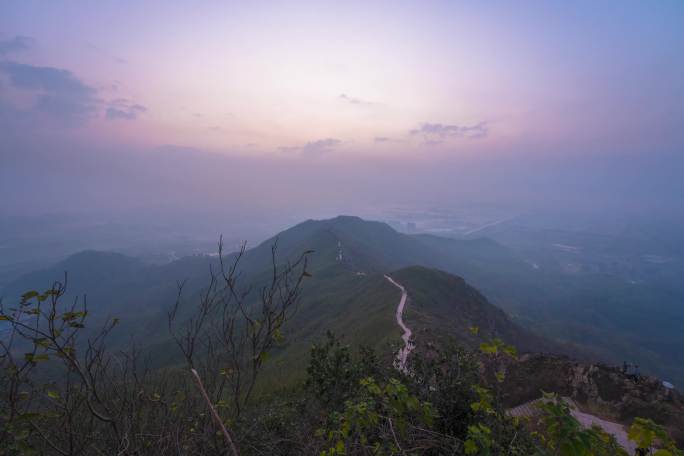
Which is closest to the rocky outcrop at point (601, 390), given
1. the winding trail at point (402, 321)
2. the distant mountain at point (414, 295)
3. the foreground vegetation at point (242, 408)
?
the winding trail at point (402, 321)

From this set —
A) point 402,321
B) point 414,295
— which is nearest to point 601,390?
point 402,321

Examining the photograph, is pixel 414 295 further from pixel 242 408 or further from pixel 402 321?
pixel 242 408

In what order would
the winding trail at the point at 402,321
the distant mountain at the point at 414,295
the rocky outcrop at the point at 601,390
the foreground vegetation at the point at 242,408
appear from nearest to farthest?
the foreground vegetation at the point at 242,408 → the rocky outcrop at the point at 601,390 → the winding trail at the point at 402,321 → the distant mountain at the point at 414,295

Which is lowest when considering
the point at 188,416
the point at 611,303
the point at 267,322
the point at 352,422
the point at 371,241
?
the point at 611,303

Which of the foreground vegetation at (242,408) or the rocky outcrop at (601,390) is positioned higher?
the foreground vegetation at (242,408)

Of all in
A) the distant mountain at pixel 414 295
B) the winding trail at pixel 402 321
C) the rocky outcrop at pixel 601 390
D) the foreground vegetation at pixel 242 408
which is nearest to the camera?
the foreground vegetation at pixel 242 408

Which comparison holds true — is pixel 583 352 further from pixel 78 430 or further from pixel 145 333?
pixel 145 333

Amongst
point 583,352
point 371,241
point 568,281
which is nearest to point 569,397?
point 583,352

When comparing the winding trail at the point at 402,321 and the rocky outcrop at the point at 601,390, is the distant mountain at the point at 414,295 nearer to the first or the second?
the winding trail at the point at 402,321
